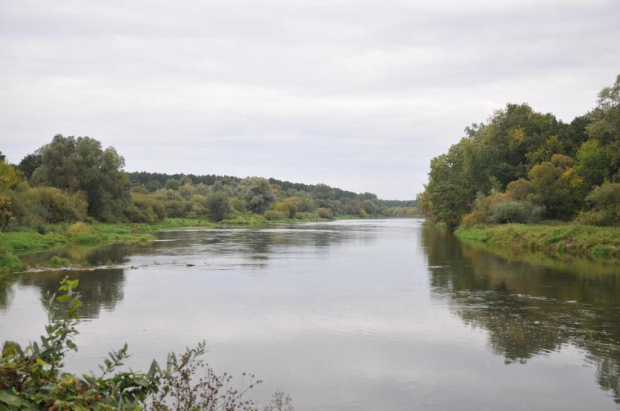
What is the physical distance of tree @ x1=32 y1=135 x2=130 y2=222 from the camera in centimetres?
6091

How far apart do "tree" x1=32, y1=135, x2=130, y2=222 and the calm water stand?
40.7 metres

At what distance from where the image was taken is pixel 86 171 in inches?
2446

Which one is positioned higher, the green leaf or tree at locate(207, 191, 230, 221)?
tree at locate(207, 191, 230, 221)

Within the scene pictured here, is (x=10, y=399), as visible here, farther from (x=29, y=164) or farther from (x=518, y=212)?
(x=29, y=164)

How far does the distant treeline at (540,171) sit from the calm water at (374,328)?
2181 centimetres

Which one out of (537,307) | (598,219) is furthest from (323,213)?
(537,307)

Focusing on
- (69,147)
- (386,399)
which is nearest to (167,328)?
(386,399)

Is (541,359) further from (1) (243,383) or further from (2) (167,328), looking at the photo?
(2) (167,328)

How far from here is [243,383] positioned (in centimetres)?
924

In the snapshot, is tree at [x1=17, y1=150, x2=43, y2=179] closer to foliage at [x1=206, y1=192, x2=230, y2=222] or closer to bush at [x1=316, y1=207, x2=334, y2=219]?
foliage at [x1=206, y1=192, x2=230, y2=222]

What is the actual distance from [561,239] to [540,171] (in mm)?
14761

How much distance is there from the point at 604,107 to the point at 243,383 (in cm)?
4617

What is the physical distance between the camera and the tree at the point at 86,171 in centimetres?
6091

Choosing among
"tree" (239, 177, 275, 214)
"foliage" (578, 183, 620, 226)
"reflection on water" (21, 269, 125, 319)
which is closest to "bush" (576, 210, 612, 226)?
"foliage" (578, 183, 620, 226)
